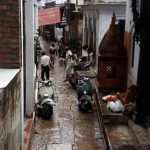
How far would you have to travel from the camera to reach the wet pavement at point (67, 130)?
37.2ft

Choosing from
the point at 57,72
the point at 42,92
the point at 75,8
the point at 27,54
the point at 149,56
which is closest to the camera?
the point at 149,56

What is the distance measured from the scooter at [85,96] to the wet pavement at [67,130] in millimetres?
234

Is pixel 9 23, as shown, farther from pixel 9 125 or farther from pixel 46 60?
pixel 46 60

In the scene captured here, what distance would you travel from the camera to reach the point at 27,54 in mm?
12586

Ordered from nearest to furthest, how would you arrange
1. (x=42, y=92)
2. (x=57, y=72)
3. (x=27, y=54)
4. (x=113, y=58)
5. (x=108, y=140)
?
(x=108, y=140), (x=27, y=54), (x=42, y=92), (x=113, y=58), (x=57, y=72)

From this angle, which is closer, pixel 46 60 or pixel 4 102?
pixel 4 102

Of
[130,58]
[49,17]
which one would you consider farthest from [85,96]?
[49,17]

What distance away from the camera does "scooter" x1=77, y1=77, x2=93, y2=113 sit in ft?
48.8

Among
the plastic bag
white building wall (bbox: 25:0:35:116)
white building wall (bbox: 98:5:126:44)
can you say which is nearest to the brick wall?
white building wall (bbox: 25:0:35:116)

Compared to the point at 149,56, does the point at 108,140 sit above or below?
below

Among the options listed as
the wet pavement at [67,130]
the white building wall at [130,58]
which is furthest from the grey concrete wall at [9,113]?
the white building wall at [130,58]

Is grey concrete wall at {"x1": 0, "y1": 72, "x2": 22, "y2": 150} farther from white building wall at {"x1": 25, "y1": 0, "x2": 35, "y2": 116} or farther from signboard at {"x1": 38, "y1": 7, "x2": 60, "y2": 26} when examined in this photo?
A: signboard at {"x1": 38, "y1": 7, "x2": 60, "y2": 26}

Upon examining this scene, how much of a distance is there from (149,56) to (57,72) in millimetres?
13081

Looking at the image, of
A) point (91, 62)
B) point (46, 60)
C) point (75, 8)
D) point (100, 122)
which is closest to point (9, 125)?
point (100, 122)
